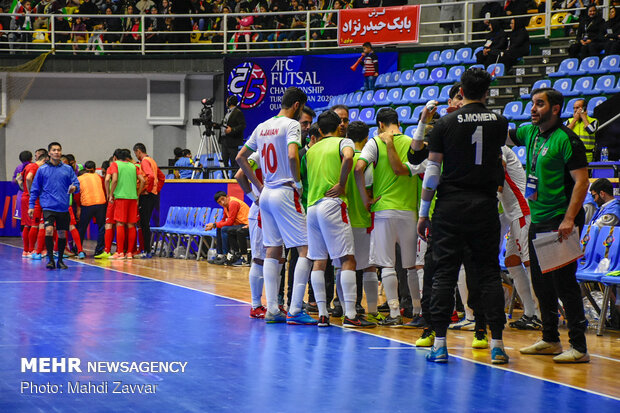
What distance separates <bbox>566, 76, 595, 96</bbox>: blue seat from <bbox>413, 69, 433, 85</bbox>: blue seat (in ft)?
12.6

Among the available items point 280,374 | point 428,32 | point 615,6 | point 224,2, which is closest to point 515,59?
point 615,6

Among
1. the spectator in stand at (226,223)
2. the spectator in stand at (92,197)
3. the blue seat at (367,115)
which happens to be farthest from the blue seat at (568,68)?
the spectator in stand at (92,197)

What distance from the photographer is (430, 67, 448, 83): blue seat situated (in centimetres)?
1736

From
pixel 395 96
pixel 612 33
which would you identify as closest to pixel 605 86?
pixel 612 33

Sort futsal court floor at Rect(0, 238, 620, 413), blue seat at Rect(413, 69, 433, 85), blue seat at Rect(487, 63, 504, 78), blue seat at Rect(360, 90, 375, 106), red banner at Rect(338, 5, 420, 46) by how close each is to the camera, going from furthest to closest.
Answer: red banner at Rect(338, 5, 420, 46) < blue seat at Rect(360, 90, 375, 106) < blue seat at Rect(413, 69, 433, 85) < blue seat at Rect(487, 63, 504, 78) < futsal court floor at Rect(0, 238, 620, 413)

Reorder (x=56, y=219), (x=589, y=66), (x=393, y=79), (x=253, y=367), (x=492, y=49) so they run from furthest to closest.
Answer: (x=393, y=79)
(x=492, y=49)
(x=589, y=66)
(x=56, y=219)
(x=253, y=367)

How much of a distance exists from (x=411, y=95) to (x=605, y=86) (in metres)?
4.49

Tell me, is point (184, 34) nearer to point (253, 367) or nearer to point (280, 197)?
point (280, 197)

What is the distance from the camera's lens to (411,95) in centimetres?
1733

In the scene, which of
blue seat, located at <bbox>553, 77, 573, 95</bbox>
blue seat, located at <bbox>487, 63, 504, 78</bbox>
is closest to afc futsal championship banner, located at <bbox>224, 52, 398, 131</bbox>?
blue seat, located at <bbox>487, 63, 504, 78</bbox>

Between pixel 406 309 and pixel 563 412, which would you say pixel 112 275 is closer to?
pixel 406 309

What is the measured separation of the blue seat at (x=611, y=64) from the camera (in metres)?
14.1

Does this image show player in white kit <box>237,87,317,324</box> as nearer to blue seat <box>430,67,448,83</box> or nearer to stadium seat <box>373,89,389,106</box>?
blue seat <box>430,67,448,83</box>

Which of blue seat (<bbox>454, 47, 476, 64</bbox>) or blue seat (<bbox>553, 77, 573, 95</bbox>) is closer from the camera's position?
blue seat (<bbox>553, 77, 573, 95</bbox>)
